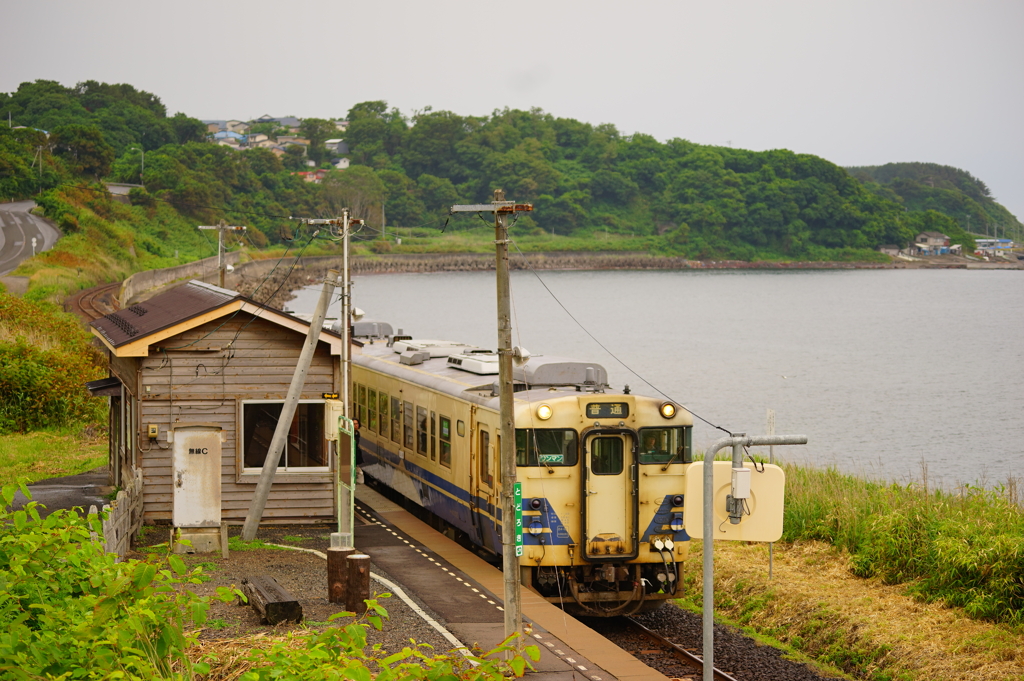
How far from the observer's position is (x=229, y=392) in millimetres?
17844

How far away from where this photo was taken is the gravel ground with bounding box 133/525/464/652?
12244 millimetres

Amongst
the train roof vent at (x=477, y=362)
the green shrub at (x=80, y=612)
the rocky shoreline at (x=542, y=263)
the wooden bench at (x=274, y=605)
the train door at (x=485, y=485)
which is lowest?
the wooden bench at (x=274, y=605)

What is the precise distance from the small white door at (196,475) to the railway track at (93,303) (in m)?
25.8

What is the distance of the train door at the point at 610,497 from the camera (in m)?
14.1

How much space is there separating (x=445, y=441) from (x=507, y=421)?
5457 millimetres

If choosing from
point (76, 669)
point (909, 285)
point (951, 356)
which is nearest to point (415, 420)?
point (76, 669)

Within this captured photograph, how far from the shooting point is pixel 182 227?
348 feet

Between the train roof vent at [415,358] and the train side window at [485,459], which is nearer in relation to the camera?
the train side window at [485,459]

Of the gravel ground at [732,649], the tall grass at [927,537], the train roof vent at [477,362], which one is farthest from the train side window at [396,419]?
the tall grass at [927,537]

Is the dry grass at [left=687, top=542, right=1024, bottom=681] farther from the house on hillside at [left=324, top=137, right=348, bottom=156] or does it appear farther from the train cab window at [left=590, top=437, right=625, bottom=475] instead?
the house on hillside at [left=324, top=137, right=348, bottom=156]

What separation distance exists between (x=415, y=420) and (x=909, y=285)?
142m

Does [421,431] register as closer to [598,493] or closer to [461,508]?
[461,508]

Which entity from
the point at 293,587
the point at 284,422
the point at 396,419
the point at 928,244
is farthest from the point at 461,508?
the point at 928,244

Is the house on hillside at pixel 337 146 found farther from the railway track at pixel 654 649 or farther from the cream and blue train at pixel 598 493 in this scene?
the cream and blue train at pixel 598 493
